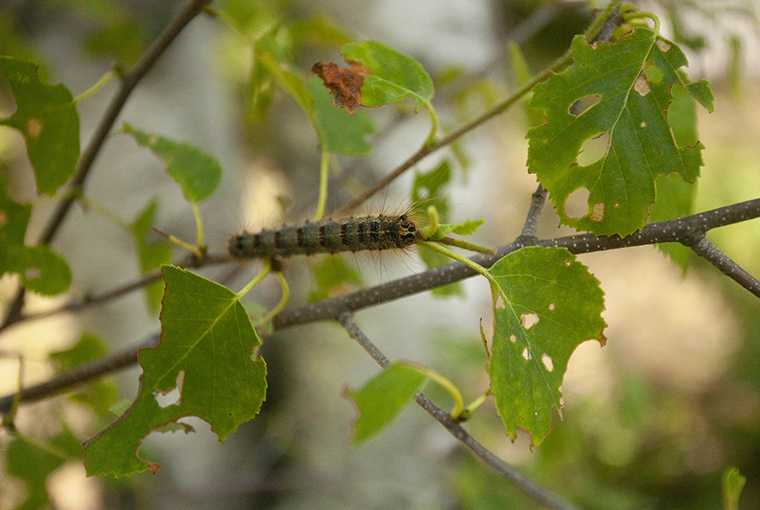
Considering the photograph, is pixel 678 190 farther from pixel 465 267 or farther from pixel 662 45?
pixel 465 267

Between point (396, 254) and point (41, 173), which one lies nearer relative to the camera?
point (41, 173)

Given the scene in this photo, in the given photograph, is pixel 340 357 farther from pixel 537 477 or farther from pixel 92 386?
pixel 92 386

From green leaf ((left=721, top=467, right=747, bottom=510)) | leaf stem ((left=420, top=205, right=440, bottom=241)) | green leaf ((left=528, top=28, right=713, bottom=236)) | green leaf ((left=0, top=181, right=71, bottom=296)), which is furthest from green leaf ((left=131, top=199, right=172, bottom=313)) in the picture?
green leaf ((left=721, top=467, right=747, bottom=510))

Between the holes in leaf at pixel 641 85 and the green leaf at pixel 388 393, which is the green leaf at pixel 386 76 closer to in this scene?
the holes in leaf at pixel 641 85

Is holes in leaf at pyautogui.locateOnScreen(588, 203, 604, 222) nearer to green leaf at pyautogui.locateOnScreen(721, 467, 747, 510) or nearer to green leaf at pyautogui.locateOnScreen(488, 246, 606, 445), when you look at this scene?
green leaf at pyautogui.locateOnScreen(488, 246, 606, 445)

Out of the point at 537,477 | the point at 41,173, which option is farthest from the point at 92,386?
the point at 537,477

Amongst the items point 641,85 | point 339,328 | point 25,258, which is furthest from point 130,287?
point 339,328

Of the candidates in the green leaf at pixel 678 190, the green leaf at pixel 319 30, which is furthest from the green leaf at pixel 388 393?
the green leaf at pixel 319 30
